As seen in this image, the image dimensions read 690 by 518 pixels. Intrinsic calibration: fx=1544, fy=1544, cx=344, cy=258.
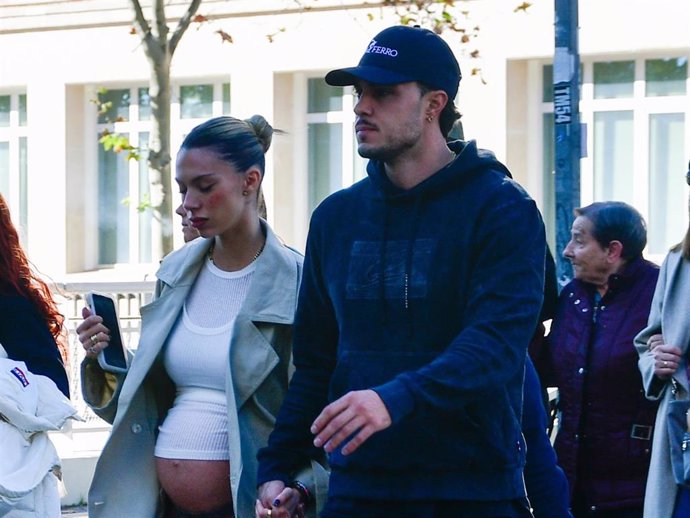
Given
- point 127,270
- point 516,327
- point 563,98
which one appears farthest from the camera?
point 127,270

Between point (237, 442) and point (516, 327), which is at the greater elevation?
point (516, 327)

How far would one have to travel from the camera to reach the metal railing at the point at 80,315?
11.2 metres

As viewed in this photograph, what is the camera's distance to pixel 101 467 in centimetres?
486

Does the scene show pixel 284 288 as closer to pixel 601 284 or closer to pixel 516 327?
pixel 516 327

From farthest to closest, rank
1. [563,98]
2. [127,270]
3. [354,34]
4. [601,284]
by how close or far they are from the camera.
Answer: [127,270] < [354,34] < [563,98] < [601,284]

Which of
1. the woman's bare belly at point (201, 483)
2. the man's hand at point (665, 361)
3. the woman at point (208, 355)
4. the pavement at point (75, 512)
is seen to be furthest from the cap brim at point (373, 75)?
the pavement at point (75, 512)

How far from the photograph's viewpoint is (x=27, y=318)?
5.41 m

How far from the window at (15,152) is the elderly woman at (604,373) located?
13570 millimetres

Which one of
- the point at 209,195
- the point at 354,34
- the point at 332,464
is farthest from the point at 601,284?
the point at 354,34

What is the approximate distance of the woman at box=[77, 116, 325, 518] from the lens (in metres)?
4.61

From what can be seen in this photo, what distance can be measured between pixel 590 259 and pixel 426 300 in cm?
303

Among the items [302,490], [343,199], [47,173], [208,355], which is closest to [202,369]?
[208,355]

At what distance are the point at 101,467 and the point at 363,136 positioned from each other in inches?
60.3

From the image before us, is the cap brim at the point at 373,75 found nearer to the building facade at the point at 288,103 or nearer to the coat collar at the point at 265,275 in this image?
the coat collar at the point at 265,275
